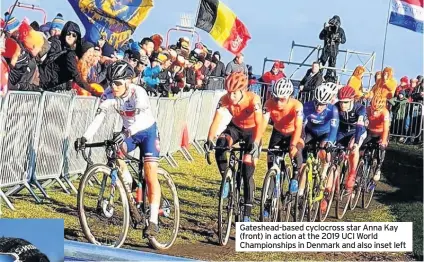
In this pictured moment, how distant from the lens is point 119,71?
294 inches

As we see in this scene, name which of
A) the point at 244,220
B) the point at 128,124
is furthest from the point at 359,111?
the point at 128,124

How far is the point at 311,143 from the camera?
8266 mm

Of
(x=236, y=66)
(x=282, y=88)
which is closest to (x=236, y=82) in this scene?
(x=236, y=66)

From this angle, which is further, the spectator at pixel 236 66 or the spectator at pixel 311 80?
the spectator at pixel 311 80

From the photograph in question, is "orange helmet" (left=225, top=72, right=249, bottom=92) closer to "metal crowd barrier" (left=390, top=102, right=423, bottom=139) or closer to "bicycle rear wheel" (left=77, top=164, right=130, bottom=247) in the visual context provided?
"bicycle rear wheel" (left=77, top=164, right=130, bottom=247)

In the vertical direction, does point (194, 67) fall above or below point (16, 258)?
above

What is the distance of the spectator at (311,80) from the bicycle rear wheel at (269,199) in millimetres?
780

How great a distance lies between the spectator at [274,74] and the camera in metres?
7.79

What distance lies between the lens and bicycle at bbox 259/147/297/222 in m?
7.96

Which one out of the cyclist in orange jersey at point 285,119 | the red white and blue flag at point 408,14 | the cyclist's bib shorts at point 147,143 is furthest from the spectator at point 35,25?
the red white and blue flag at point 408,14

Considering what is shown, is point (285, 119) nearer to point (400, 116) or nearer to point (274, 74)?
point (274, 74)

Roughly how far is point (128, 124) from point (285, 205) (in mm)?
1633

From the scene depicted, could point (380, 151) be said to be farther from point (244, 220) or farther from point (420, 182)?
point (244, 220)

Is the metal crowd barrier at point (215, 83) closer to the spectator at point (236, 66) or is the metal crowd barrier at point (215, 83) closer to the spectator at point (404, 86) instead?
the spectator at point (236, 66)
